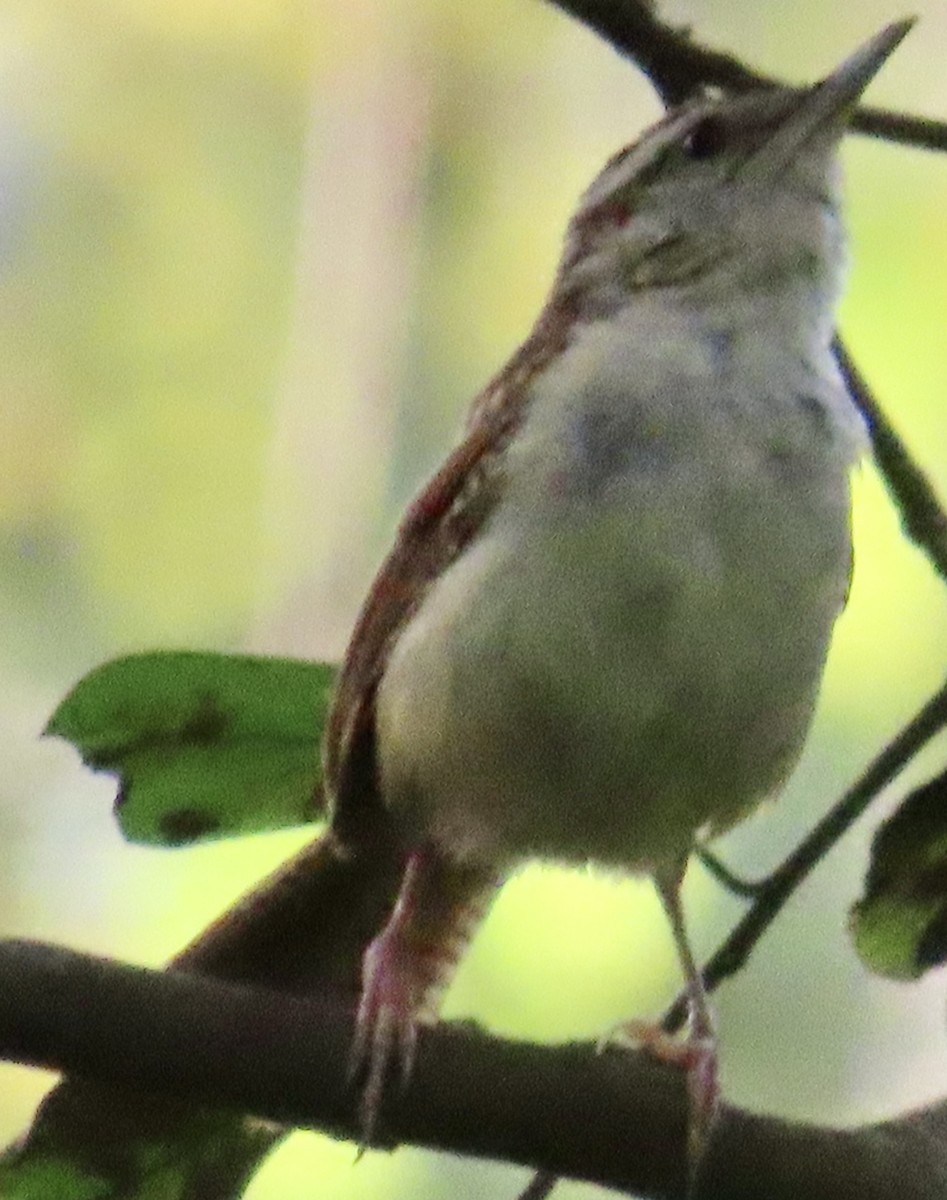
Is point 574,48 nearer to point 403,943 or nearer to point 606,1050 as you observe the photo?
point 403,943

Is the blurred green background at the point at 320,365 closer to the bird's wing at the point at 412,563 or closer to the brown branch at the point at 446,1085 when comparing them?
the bird's wing at the point at 412,563

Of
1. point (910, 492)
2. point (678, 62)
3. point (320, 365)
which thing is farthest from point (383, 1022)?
point (320, 365)

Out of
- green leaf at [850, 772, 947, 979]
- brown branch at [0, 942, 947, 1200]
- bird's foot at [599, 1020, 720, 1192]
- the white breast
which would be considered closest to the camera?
brown branch at [0, 942, 947, 1200]

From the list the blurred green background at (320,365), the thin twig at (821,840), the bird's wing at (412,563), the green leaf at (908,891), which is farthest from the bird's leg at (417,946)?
the blurred green background at (320,365)

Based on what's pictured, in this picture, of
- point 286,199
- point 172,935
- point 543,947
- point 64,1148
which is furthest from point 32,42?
point 64,1148

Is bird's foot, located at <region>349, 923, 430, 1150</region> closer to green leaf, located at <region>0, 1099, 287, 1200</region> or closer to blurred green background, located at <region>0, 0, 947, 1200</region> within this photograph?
green leaf, located at <region>0, 1099, 287, 1200</region>

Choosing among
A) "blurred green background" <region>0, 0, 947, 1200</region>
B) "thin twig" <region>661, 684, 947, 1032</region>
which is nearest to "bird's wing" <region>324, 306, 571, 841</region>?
"thin twig" <region>661, 684, 947, 1032</region>
